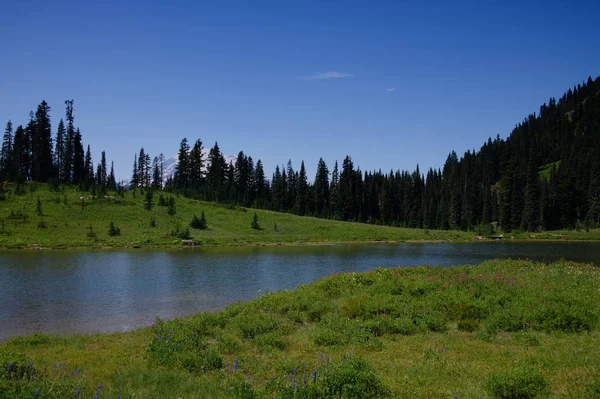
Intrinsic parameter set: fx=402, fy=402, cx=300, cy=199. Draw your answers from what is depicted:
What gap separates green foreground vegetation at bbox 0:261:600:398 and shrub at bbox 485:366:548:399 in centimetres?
3

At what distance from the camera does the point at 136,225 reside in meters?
Answer: 66.1

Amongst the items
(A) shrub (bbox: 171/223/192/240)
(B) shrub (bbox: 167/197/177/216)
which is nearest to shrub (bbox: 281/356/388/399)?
(A) shrub (bbox: 171/223/192/240)

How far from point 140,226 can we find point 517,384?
65.8m

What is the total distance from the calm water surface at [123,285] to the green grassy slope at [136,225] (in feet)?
41.1

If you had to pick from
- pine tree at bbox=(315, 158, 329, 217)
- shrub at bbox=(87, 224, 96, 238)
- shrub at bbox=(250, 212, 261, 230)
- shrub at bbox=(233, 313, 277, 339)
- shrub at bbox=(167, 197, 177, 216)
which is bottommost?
shrub at bbox=(233, 313, 277, 339)

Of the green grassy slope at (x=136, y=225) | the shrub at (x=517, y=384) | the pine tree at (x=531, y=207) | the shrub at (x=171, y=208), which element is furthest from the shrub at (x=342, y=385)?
the pine tree at (x=531, y=207)

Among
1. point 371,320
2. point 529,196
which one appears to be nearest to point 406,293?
point 371,320

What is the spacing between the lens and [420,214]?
439 ft

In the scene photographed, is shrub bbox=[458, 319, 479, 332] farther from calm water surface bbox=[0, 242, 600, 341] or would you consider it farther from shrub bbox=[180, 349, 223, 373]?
calm water surface bbox=[0, 242, 600, 341]

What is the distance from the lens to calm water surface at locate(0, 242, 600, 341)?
1842 centimetres

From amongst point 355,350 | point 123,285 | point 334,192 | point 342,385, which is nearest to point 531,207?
point 334,192

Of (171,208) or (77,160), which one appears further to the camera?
(77,160)

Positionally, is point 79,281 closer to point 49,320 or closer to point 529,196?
point 49,320

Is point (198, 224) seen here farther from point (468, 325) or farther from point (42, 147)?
point (468, 325)
